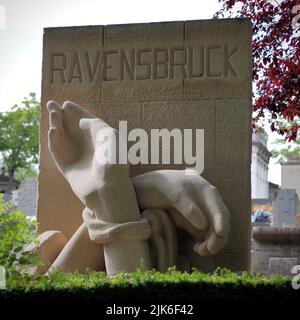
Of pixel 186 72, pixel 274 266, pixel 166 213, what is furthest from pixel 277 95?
pixel 166 213

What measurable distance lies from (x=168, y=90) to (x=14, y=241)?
9.66 ft

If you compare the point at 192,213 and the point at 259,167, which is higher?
the point at 259,167

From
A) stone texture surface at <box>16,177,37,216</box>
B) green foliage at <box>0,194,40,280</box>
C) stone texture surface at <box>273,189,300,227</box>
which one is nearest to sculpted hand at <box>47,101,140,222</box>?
green foliage at <box>0,194,40,280</box>

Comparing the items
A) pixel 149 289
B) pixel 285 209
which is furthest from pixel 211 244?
pixel 285 209

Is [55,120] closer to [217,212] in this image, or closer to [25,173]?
[217,212]

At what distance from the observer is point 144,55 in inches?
317

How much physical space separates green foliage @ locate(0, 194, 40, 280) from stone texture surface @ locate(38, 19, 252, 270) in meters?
2.17

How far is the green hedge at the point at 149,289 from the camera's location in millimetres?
5227

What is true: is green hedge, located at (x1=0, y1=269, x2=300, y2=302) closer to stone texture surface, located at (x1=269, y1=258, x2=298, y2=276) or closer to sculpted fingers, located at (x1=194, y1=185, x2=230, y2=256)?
sculpted fingers, located at (x1=194, y1=185, x2=230, y2=256)

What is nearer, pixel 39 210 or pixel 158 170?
pixel 158 170

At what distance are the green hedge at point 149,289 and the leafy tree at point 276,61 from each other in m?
6.05

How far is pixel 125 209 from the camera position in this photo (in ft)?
22.7

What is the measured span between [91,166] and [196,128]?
4.52ft

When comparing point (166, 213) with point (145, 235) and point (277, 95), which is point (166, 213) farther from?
point (277, 95)
